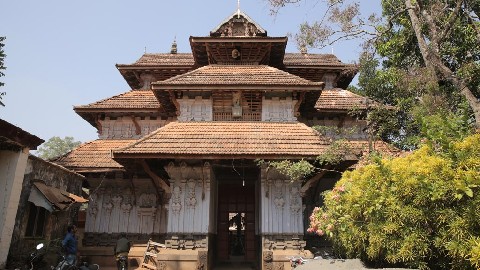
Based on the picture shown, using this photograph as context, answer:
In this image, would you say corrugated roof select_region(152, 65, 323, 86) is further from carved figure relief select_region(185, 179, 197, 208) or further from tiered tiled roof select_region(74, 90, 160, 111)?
carved figure relief select_region(185, 179, 197, 208)

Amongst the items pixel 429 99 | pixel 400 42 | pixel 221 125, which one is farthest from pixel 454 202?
pixel 400 42

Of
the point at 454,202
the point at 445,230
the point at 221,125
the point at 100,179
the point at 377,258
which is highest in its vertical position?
the point at 221,125

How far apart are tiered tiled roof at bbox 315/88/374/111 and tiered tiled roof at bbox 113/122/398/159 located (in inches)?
104

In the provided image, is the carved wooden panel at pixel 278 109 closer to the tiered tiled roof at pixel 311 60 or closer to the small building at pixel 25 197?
the tiered tiled roof at pixel 311 60

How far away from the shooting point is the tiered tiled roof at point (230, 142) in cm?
975

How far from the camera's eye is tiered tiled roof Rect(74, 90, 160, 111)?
1379 centimetres

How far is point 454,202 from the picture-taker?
197 inches

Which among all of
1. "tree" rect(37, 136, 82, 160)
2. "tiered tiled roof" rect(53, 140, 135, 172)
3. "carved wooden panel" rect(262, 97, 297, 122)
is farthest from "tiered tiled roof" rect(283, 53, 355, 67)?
"tree" rect(37, 136, 82, 160)

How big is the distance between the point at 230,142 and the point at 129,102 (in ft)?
20.0

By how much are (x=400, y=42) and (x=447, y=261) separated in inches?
508

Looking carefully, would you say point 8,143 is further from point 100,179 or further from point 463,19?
point 463,19

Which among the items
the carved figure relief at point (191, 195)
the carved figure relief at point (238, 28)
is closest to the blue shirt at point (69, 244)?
the carved figure relief at point (191, 195)

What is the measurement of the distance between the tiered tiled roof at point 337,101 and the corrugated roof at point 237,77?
6.76 ft

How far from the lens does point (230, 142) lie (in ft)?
34.3
